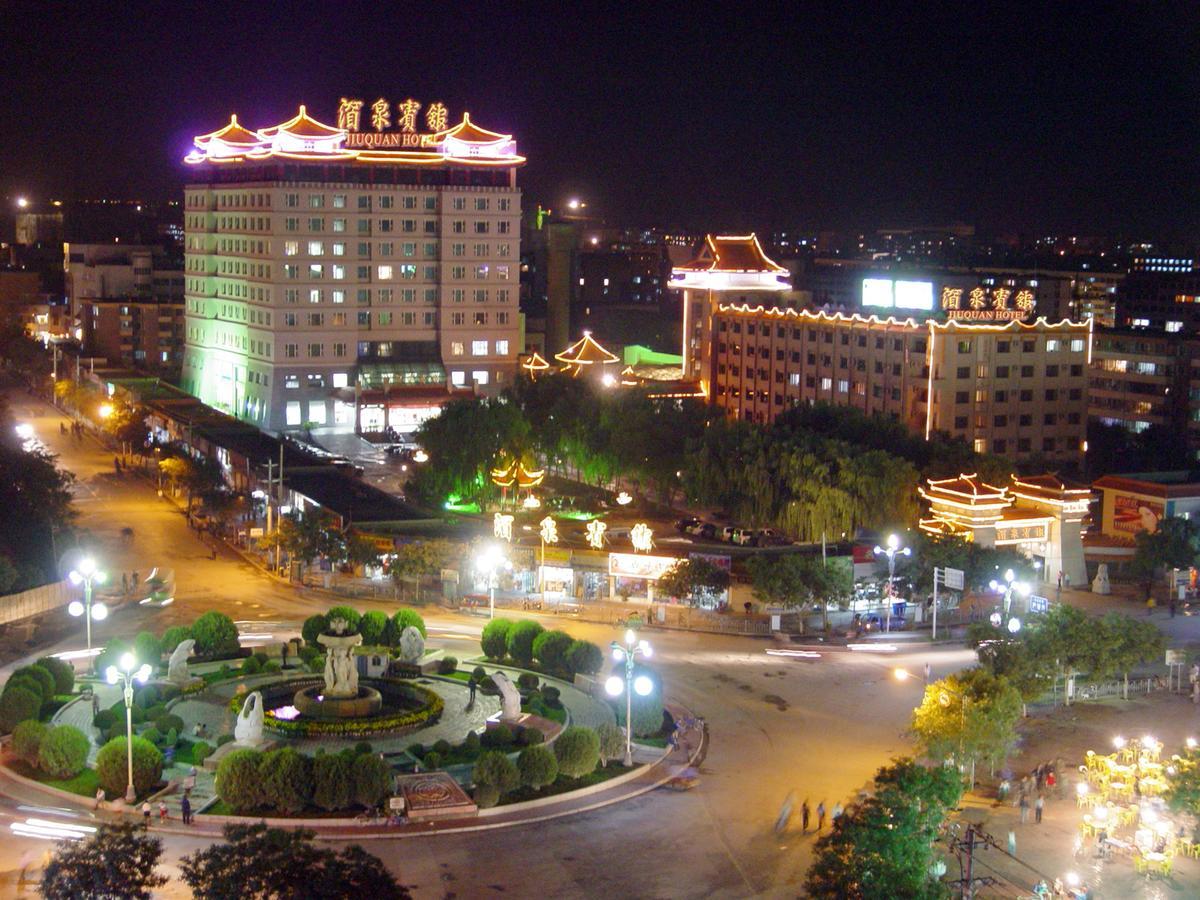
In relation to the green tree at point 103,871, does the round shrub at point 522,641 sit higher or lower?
lower

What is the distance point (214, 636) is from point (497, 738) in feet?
36.5

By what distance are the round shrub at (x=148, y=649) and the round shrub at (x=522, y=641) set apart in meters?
Result: 9.37

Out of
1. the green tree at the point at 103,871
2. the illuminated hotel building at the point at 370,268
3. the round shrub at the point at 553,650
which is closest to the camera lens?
the green tree at the point at 103,871

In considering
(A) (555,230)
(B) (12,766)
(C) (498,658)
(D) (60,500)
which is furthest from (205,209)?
(B) (12,766)

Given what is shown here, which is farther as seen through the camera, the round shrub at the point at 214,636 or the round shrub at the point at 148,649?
the round shrub at the point at 214,636

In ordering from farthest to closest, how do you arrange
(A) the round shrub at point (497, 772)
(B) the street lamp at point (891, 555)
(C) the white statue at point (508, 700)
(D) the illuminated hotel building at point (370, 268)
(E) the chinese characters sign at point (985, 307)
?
(D) the illuminated hotel building at point (370, 268), (E) the chinese characters sign at point (985, 307), (B) the street lamp at point (891, 555), (C) the white statue at point (508, 700), (A) the round shrub at point (497, 772)

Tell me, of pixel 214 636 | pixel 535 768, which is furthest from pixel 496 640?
pixel 535 768

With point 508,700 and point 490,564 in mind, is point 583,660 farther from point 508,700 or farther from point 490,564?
point 490,564

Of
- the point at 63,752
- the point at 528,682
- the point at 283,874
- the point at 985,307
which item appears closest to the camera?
the point at 283,874

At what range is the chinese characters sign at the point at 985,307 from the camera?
78.8 m

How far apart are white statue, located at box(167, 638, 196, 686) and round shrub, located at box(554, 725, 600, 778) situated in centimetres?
1143

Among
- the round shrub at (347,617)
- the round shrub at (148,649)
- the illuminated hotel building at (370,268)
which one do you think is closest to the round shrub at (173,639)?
the round shrub at (148,649)

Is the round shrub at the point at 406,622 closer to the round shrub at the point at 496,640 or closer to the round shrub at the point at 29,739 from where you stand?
the round shrub at the point at 496,640

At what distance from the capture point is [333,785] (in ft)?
101
